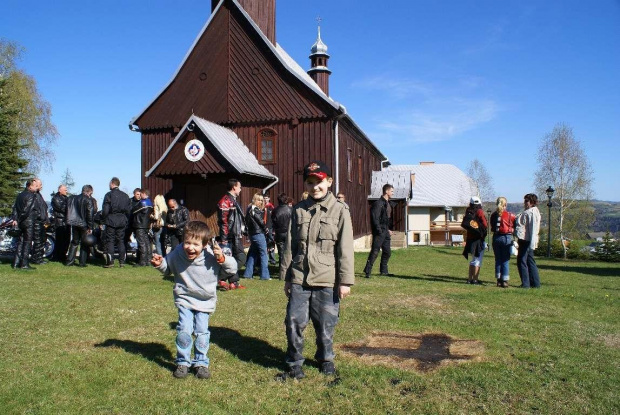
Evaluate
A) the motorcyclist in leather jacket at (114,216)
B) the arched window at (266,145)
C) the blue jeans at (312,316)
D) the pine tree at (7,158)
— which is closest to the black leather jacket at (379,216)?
the motorcyclist in leather jacket at (114,216)

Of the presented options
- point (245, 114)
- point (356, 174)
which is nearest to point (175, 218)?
point (245, 114)

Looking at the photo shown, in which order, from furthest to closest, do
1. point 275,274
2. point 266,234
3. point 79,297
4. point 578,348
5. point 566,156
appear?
1. point 566,156
2. point 275,274
3. point 266,234
4. point 79,297
5. point 578,348

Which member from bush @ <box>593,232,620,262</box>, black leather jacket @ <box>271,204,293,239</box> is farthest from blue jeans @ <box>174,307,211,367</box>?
bush @ <box>593,232,620,262</box>

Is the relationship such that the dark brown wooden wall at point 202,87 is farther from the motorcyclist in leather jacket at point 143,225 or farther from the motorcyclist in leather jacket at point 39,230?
the motorcyclist in leather jacket at point 39,230

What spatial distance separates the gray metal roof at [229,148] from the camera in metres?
17.9

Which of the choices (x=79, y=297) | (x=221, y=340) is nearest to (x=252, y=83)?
(x=79, y=297)

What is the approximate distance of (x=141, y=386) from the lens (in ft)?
14.2

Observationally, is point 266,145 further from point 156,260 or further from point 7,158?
point 7,158

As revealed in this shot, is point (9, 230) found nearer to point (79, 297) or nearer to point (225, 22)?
point (79, 297)

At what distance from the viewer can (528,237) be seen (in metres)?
10.4

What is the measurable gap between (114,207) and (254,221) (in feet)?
13.0

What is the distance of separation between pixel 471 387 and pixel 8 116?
3175 centimetres

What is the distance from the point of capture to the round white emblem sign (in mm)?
18083

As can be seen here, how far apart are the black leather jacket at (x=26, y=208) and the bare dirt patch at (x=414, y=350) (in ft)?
28.9
